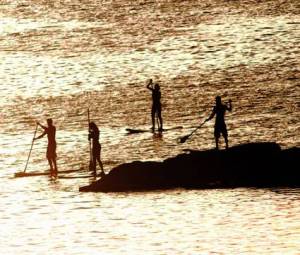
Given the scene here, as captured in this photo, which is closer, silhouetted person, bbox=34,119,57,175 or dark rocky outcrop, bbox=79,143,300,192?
dark rocky outcrop, bbox=79,143,300,192

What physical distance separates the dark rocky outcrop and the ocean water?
0.83m

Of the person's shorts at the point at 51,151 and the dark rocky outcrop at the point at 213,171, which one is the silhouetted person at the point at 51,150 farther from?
the dark rocky outcrop at the point at 213,171

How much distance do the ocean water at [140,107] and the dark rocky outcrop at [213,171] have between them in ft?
2.73

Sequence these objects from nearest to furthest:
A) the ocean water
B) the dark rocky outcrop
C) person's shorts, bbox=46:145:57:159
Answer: the ocean water < the dark rocky outcrop < person's shorts, bbox=46:145:57:159

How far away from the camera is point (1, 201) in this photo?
39.4m

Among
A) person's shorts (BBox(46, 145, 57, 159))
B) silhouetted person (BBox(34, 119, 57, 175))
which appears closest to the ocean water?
silhouetted person (BBox(34, 119, 57, 175))

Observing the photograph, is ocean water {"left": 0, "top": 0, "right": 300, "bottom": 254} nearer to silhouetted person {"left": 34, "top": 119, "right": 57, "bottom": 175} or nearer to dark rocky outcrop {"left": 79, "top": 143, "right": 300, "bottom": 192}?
silhouetted person {"left": 34, "top": 119, "right": 57, "bottom": 175}

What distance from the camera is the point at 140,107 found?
59.5 m

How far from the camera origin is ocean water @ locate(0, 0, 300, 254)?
1310 inches

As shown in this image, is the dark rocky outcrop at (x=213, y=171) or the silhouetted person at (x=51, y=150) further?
the silhouetted person at (x=51, y=150)

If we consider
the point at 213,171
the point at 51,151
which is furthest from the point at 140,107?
the point at 213,171

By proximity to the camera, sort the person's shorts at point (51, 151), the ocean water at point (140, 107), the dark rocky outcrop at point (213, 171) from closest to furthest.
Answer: the ocean water at point (140, 107), the dark rocky outcrop at point (213, 171), the person's shorts at point (51, 151)

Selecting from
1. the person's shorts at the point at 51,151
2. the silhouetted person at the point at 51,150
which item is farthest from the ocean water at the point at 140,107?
the person's shorts at the point at 51,151

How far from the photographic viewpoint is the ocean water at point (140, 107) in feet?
109
